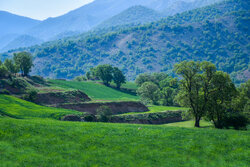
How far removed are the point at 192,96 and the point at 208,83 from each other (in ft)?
12.4

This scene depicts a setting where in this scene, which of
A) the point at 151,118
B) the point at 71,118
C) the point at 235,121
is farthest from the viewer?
the point at 151,118

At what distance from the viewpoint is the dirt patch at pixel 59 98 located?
241 ft

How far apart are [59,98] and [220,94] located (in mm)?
46946

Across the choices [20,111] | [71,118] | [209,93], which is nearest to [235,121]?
[209,93]

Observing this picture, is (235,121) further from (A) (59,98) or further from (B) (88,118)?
(A) (59,98)

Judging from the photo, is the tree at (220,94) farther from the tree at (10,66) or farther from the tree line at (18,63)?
the tree at (10,66)

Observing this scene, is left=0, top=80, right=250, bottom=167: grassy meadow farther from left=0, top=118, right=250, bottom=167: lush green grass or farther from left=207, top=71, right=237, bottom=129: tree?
left=207, top=71, right=237, bottom=129: tree

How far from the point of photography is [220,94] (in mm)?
49250

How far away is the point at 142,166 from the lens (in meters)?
24.2

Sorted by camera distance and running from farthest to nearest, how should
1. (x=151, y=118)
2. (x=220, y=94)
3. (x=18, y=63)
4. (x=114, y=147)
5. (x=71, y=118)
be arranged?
(x=18, y=63) → (x=151, y=118) → (x=71, y=118) → (x=220, y=94) → (x=114, y=147)

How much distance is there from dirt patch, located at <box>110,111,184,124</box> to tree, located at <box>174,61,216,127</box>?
20696 millimetres

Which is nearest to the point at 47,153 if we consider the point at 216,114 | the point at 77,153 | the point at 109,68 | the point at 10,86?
the point at 77,153

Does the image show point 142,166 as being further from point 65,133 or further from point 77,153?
point 65,133

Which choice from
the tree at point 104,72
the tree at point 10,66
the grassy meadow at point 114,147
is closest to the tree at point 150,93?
the tree at point 104,72
